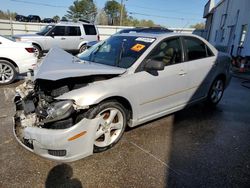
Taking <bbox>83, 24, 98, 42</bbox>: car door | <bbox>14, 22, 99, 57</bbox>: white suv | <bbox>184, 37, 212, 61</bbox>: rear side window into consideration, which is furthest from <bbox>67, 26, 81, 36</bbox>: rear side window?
<bbox>184, 37, 212, 61</bbox>: rear side window

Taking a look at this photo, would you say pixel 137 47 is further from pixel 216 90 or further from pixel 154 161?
pixel 216 90

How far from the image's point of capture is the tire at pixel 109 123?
295 centimetres

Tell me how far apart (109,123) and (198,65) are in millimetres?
2251

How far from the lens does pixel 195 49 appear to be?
4422 millimetres

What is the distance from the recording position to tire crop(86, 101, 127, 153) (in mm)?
2954

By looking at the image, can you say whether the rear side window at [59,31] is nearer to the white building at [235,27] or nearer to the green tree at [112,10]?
the white building at [235,27]

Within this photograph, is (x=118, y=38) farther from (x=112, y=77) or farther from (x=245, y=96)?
(x=245, y=96)

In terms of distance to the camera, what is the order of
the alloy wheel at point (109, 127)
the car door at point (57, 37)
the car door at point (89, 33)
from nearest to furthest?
1. the alloy wheel at point (109, 127)
2. the car door at point (57, 37)
3. the car door at point (89, 33)

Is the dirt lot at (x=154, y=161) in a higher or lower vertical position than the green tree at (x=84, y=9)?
lower

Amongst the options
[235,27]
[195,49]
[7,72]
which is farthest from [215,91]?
[235,27]

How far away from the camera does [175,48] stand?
405cm

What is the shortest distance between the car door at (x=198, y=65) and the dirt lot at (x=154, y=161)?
0.68 metres

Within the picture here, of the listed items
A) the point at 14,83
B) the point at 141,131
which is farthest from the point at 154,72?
the point at 14,83

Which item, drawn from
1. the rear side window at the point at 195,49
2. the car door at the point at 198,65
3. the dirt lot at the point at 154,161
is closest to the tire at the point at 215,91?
the car door at the point at 198,65
